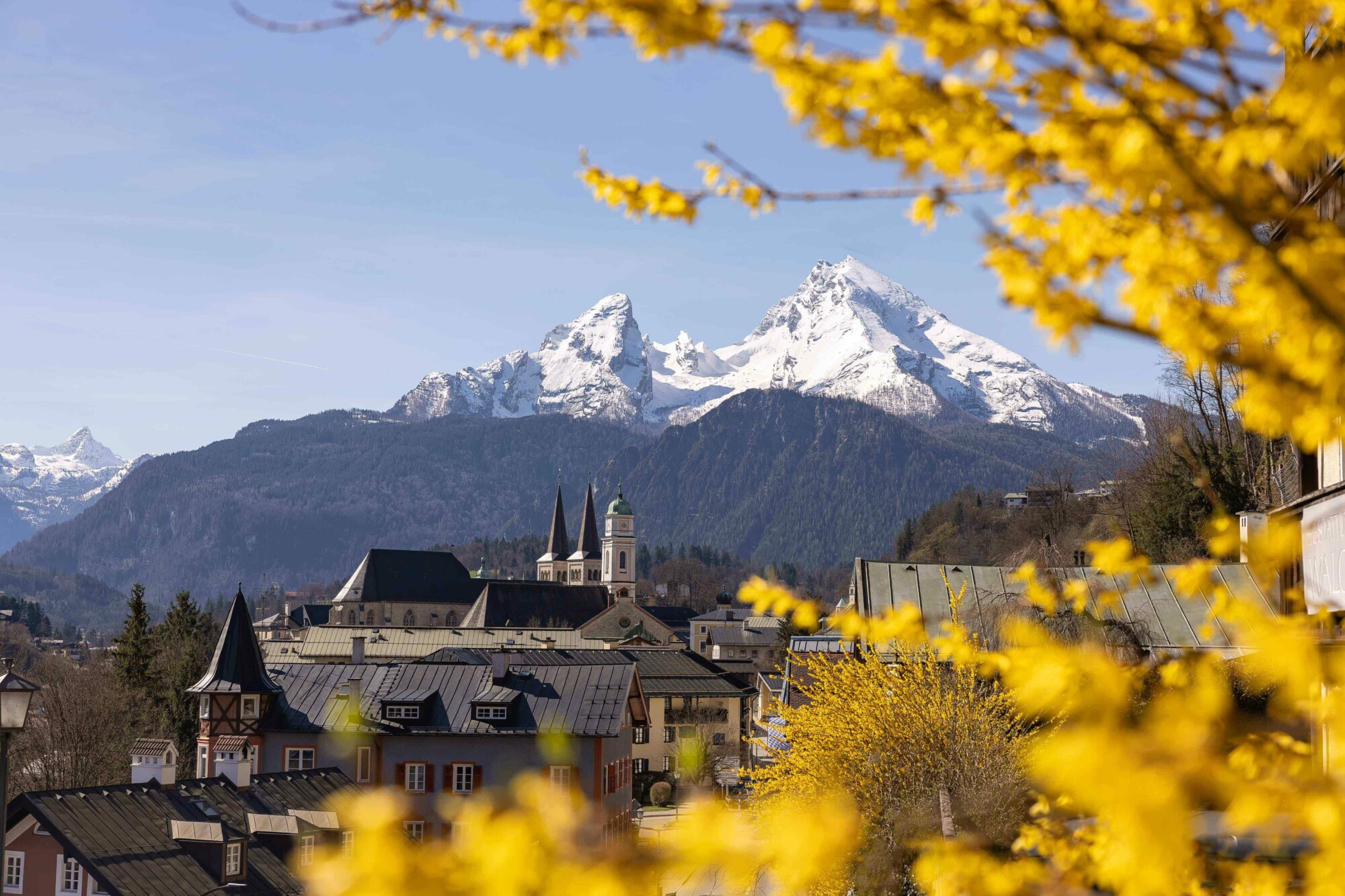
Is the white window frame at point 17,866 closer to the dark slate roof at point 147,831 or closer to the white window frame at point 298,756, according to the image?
the dark slate roof at point 147,831

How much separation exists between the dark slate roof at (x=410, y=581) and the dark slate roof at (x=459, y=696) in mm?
112262

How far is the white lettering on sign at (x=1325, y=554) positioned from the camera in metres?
10.0

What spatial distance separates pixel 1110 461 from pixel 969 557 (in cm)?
4024

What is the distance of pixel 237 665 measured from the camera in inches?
1667

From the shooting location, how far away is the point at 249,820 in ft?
92.6

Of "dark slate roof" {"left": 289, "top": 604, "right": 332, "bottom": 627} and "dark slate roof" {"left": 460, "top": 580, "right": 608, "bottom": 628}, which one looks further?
"dark slate roof" {"left": 289, "top": 604, "right": 332, "bottom": 627}

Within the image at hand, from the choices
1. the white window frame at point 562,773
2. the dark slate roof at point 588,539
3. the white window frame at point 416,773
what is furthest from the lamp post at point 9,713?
the dark slate roof at point 588,539

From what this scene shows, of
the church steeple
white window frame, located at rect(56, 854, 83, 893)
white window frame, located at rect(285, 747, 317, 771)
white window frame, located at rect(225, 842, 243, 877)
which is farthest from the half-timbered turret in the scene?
the church steeple

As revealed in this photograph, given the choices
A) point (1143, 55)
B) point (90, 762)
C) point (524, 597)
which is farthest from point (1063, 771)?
point (524, 597)

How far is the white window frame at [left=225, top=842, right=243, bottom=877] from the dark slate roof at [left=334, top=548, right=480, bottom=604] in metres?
130

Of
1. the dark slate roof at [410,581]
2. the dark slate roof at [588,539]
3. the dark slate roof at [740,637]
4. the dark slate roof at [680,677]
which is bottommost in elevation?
the dark slate roof at [680,677]

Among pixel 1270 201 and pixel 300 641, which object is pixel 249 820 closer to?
pixel 1270 201

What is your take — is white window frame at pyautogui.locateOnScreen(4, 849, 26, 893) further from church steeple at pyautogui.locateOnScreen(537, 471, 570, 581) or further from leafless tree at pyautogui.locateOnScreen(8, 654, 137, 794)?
church steeple at pyautogui.locateOnScreen(537, 471, 570, 581)

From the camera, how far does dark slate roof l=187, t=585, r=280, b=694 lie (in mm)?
41875
